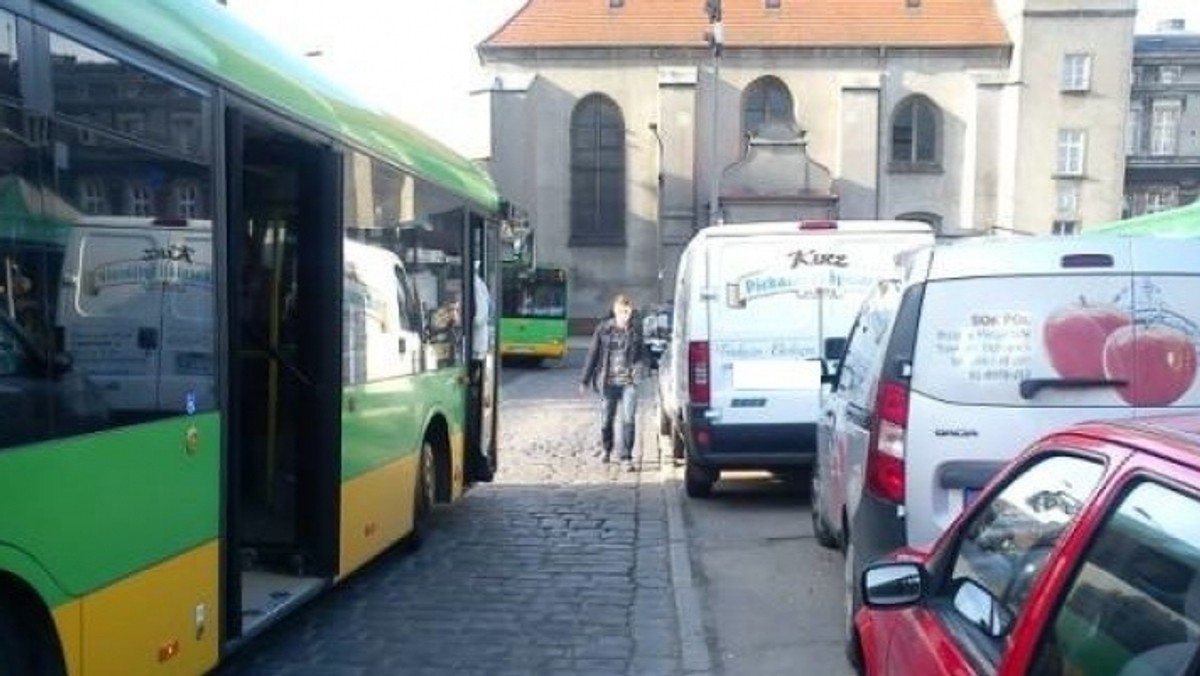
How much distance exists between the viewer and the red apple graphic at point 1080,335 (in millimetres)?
5316

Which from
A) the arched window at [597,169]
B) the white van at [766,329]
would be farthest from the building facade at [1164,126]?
the white van at [766,329]

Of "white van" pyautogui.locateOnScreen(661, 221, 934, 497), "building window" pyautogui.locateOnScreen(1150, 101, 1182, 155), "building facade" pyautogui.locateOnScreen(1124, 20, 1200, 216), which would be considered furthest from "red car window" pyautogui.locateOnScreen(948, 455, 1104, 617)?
"building window" pyautogui.locateOnScreen(1150, 101, 1182, 155)

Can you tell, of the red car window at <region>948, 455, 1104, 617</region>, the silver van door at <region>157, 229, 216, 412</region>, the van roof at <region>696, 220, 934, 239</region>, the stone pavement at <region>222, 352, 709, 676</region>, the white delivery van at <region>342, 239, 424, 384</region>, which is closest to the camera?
the red car window at <region>948, 455, 1104, 617</region>

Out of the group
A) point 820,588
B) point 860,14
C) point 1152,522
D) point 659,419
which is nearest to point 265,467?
point 820,588

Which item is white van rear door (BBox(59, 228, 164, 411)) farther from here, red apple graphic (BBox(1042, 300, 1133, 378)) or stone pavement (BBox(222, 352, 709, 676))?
red apple graphic (BBox(1042, 300, 1133, 378))

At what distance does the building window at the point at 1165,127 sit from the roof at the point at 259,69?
6324 cm

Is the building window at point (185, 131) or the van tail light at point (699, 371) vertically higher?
the building window at point (185, 131)

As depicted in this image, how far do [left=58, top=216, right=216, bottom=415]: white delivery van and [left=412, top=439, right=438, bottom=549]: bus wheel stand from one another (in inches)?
145

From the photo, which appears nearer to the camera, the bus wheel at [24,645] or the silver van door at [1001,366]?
the bus wheel at [24,645]

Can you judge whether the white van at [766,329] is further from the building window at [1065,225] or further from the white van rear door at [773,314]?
the building window at [1065,225]

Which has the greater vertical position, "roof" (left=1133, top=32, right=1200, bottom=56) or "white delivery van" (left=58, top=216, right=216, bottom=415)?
"roof" (left=1133, top=32, right=1200, bottom=56)

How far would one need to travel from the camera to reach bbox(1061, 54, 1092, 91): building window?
53281 millimetres

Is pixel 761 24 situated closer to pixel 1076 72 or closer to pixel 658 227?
pixel 658 227

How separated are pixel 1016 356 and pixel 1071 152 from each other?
171 ft
